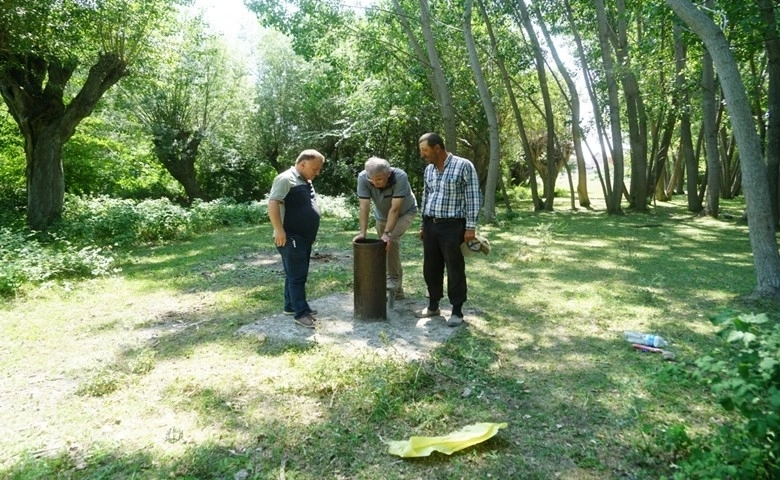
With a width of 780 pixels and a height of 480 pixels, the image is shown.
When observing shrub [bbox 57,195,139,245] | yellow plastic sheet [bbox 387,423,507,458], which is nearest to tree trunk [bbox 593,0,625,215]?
shrub [bbox 57,195,139,245]

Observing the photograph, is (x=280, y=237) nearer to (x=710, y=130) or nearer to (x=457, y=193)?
(x=457, y=193)

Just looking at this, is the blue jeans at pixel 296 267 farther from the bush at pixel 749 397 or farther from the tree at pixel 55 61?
the tree at pixel 55 61

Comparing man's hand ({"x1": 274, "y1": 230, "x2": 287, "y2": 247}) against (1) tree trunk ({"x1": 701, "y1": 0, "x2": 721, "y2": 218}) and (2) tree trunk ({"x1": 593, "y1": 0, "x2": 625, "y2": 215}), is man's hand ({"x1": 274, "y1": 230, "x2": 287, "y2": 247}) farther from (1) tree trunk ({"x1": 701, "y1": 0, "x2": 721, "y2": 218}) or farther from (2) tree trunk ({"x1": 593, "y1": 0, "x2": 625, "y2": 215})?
(1) tree trunk ({"x1": 701, "y1": 0, "x2": 721, "y2": 218})

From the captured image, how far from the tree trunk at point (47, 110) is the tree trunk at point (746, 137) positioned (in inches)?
464

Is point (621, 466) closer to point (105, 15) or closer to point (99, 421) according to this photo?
point (99, 421)

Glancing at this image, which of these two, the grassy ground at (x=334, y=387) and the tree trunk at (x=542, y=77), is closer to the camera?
the grassy ground at (x=334, y=387)

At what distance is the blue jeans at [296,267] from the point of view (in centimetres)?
502

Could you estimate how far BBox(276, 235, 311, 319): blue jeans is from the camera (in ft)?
16.5

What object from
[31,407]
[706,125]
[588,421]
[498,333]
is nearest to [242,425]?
[31,407]

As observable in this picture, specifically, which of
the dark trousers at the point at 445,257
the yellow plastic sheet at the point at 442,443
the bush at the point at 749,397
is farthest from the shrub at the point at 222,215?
the bush at the point at 749,397

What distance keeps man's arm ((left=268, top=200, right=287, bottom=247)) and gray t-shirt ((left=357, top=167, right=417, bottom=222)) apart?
0.94m

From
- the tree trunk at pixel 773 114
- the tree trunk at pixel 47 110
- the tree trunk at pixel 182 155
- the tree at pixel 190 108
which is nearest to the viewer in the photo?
the tree trunk at pixel 773 114

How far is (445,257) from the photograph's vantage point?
4.98 metres

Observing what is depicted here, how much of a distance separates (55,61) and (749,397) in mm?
13946
